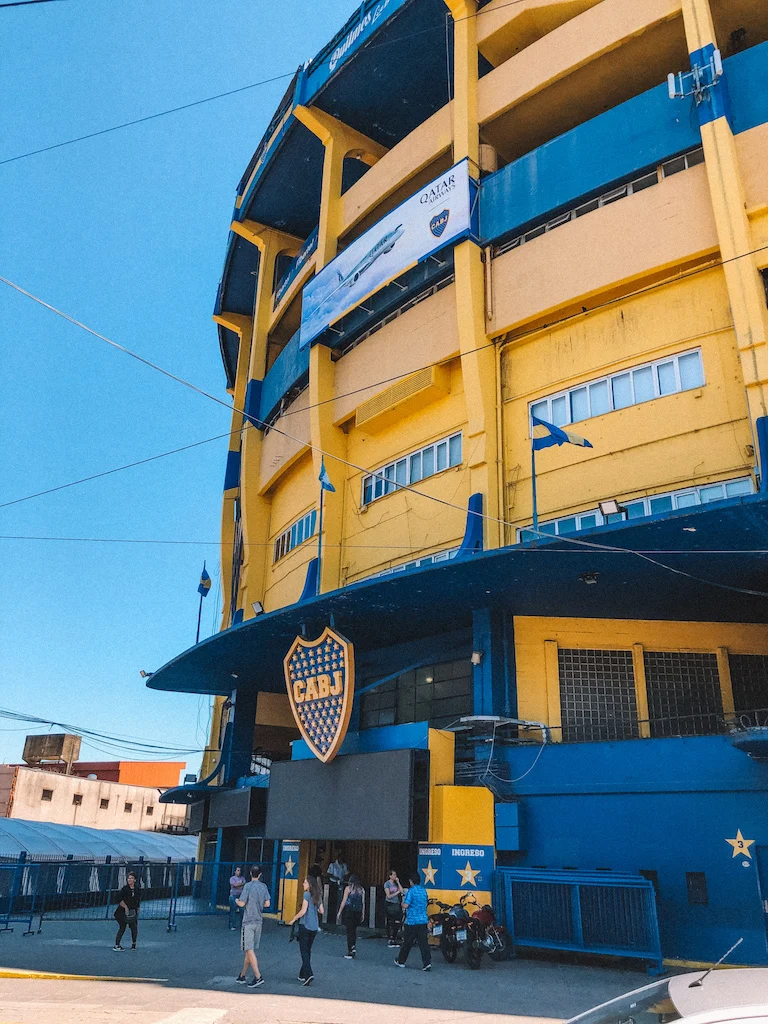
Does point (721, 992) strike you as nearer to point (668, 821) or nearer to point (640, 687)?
point (668, 821)

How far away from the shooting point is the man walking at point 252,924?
11.8 m

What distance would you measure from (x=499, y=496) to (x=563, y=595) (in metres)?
3.30

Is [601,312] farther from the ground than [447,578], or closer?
farther from the ground

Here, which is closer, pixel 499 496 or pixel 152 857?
pixel 499 496

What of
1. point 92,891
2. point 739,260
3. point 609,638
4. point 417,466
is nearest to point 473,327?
point 417,466

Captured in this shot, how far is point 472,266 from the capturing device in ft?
71.2

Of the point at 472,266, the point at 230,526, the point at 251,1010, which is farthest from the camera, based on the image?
the point at 230,526

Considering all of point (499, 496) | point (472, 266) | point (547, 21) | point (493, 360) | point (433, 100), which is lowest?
point (499, 496)

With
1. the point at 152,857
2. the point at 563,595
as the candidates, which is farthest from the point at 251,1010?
the point at 152,857

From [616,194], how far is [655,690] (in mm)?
12486

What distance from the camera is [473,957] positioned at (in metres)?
13.5

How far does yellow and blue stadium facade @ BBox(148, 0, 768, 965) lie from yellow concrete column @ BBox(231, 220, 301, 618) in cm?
302

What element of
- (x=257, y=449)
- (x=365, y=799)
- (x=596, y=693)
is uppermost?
(x=257, y=449)

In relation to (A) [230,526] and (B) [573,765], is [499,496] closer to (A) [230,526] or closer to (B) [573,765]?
(B) [573,765]
